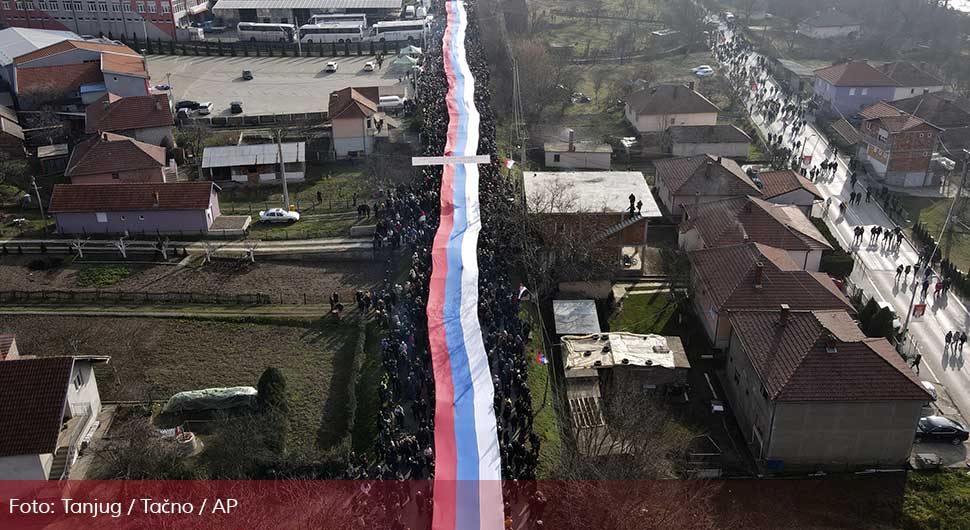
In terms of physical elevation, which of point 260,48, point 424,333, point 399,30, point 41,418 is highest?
point 399,30

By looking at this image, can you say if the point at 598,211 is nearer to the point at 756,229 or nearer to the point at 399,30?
the point at 756,229

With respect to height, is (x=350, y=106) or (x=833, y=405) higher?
(x=350, y=106)

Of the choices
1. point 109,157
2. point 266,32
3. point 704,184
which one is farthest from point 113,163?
point 266,32

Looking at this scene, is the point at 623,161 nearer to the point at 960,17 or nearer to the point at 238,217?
the point at 238,217

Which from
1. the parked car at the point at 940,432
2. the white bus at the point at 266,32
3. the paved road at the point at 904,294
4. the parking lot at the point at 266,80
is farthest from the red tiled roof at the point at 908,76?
the white bus at the point at 266,32

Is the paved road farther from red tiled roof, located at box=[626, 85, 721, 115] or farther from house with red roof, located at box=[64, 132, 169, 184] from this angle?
house with red roof, located at box=[64, 132, 169, 184]

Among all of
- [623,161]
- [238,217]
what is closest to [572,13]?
[623,161]
